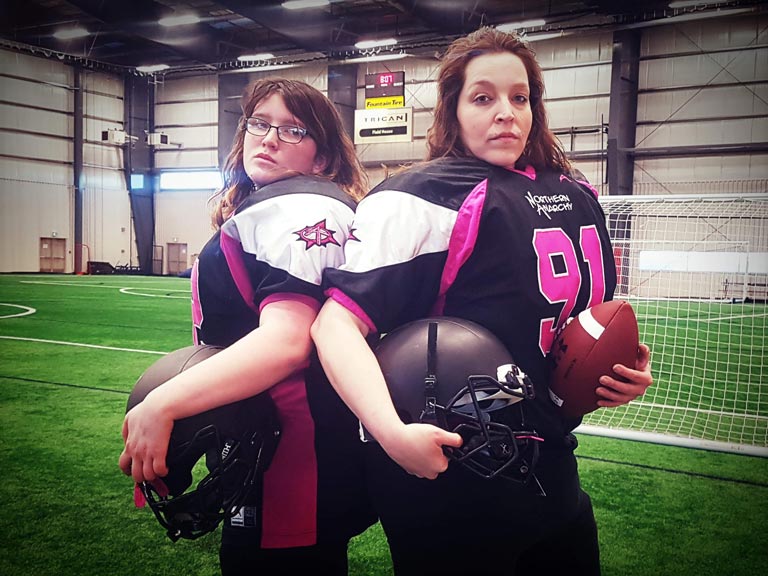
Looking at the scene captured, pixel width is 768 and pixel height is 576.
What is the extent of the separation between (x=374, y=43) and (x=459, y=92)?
21.3 m

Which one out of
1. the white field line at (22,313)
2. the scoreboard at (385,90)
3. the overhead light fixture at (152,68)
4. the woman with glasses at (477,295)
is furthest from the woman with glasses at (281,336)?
the overhead light fixture at (152,68)

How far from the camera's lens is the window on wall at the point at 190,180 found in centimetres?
2659

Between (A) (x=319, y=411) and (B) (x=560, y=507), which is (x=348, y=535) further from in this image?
(B) (x=560, y=507)

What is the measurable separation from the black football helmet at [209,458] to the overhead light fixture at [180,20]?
21467 mm

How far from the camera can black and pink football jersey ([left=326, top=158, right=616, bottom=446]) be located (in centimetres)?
141

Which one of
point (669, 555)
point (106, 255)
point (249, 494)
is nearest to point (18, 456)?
point (249, 494)

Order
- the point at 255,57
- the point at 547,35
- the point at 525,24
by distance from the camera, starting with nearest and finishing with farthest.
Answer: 1. the point at 547,35
2. the point at 525,24
3. the point at 255,57

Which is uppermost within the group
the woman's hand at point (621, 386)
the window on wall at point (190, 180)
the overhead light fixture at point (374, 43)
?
the overhead light fixture at point (374, 43)

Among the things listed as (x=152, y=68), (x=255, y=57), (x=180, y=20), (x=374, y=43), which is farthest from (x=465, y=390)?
(x=152, y=68)

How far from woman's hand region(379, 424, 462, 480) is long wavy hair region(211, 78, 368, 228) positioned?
0.76m

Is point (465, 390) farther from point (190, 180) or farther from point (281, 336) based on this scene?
point (190, 180)

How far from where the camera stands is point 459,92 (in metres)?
1.60

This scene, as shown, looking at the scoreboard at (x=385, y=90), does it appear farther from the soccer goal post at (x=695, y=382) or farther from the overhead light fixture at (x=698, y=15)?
the soccer goal post at (x=695, y=382)

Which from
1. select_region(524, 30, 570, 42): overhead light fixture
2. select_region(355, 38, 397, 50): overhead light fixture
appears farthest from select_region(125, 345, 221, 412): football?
select_region(355, 38, 397, 50): overhead light fixture
